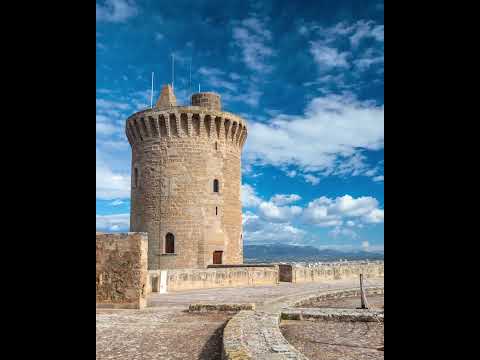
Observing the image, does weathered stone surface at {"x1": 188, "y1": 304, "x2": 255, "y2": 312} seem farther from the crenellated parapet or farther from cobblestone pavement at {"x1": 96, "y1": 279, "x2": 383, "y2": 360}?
the crenellated parapet

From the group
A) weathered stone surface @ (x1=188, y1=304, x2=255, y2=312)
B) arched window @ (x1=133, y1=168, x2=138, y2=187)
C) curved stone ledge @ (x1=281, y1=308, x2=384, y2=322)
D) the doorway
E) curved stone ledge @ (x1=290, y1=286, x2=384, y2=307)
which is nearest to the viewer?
curved stone ledge @ (x1=281, y1=308, x2=384, y2=322)

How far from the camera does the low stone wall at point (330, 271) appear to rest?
22.4 m

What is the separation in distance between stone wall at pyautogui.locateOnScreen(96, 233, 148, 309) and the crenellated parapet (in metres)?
13.3

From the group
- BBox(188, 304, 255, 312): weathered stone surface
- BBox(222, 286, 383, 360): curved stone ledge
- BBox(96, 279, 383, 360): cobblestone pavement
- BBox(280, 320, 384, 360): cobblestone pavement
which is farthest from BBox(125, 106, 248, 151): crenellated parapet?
BBox(280, 320, 384, 360): cobblestone pavement

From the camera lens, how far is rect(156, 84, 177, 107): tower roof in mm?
26638

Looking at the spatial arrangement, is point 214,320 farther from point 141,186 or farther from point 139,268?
point 141,186

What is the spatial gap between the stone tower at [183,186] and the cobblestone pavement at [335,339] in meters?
13.9

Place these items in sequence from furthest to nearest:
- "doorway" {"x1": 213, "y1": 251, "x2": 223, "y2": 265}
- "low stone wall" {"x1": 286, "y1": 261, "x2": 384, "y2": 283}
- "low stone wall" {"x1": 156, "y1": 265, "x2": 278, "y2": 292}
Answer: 1. "doorway" {"x1": 213, "y1": 251, "x2": 223, "y2": 265}
2. "low stone wall" {"x1": 286, "y1": 261, "x2": 384, "y2": 283}
3. "low stone wall" {"x1": 156, "y1": 265, "x2": 278, "y2": 292}

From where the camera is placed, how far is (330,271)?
24281mm

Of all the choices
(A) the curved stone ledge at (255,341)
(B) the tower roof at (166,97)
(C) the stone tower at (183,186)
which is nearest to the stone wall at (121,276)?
(A) the curved stone ledge at (255,341)

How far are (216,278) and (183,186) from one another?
664cm
